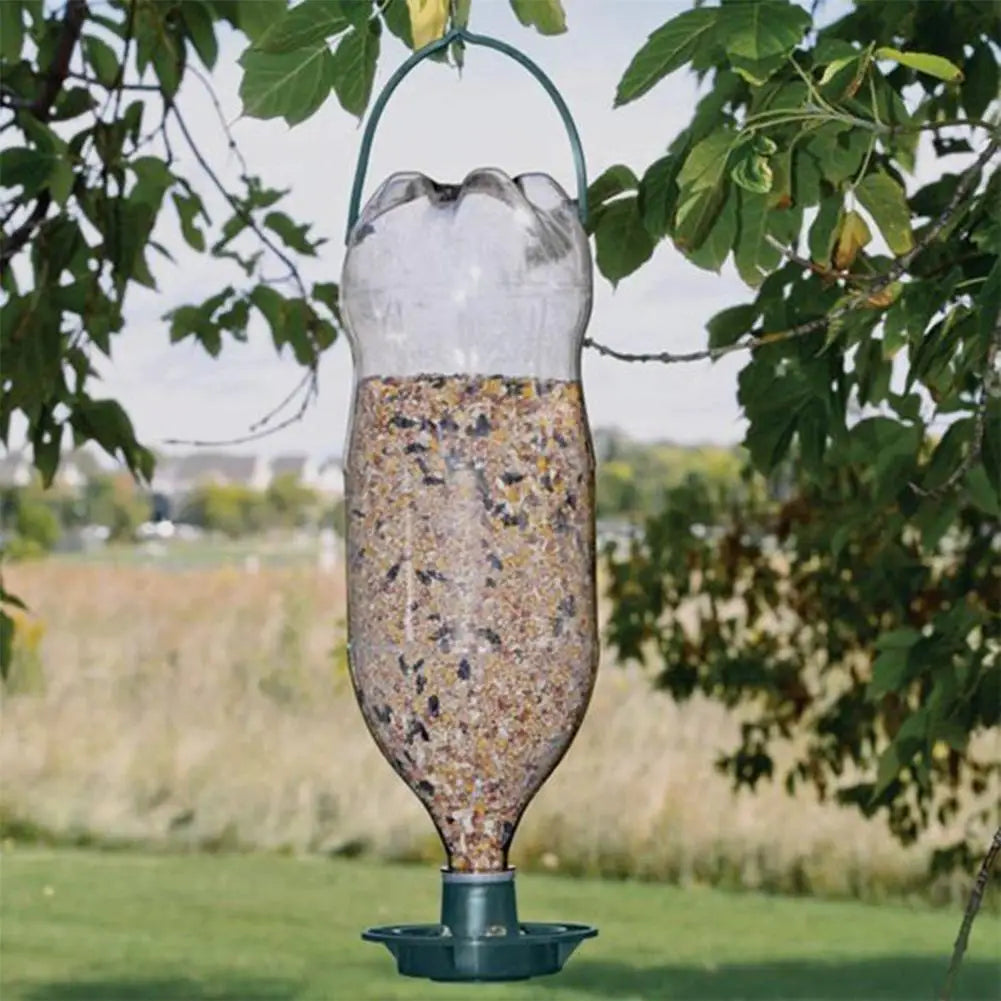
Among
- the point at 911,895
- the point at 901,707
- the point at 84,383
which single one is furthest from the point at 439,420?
the point at 911,895

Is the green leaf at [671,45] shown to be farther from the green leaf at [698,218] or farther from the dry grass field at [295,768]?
the dry grass field at [295,768]

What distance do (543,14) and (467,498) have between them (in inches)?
20.8

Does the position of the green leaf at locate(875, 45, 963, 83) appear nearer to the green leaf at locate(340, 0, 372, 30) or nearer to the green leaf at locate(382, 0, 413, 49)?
the green leaf at locate(340, 0, 372, 30)

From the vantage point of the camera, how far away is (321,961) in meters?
8.50

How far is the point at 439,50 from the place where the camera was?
7.90 ft

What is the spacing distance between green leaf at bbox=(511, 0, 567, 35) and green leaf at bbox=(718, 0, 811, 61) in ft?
0.64

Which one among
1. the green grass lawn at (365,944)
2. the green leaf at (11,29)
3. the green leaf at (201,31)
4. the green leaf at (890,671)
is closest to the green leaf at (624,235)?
the green leaf at (890,671)

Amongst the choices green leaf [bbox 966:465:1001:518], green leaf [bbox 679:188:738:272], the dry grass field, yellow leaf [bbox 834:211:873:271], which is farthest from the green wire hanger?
the dry grass field

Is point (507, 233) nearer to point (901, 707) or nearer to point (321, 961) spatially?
point (901, 707)

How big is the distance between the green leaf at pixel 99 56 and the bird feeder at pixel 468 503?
2.12m

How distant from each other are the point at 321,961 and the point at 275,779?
8.56ft

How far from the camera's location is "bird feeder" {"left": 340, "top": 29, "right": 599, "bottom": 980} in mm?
2502

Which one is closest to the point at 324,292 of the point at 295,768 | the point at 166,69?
the point at 166,69

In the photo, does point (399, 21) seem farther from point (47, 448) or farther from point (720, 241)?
point (47, 448)
